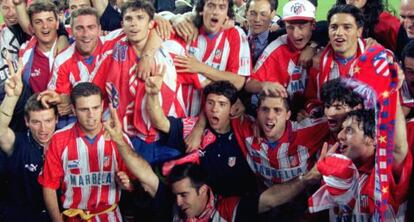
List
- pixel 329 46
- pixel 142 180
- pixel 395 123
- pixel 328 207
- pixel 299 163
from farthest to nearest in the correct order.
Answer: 1. pixel 329 46
2. pixel 299 163
3. pixel 142 180
4. pixel 328 207
5. pixel 395 123

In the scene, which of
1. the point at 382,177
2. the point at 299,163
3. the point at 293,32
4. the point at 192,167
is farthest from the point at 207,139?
the point at 382,177

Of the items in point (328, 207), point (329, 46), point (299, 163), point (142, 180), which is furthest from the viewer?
point (329, 46)

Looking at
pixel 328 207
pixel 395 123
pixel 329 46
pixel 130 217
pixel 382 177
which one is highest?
pixel 329 46

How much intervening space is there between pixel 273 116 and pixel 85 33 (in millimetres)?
1457

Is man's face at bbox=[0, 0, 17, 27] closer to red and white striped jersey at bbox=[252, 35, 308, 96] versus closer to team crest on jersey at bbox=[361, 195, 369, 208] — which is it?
red and white striped jersey at bbox=[252, 35, 308, 96]

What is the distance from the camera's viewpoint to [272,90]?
382 centimetres

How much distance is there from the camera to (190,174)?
11.8 feet

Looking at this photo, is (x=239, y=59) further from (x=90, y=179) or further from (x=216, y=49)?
(x=90, y=179)

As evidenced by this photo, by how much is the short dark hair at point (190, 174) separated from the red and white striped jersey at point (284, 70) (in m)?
0.93

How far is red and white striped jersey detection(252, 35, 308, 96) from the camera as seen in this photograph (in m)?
4.21

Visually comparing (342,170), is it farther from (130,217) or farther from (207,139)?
(130,217)

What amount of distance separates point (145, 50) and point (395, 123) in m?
1.79

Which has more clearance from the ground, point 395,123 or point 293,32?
point 293,32

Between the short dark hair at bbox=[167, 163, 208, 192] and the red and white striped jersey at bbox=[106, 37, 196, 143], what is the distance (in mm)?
389
